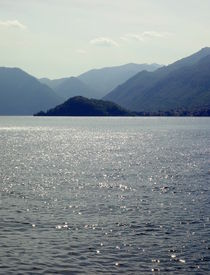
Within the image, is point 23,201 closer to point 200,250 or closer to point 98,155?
point 200,250

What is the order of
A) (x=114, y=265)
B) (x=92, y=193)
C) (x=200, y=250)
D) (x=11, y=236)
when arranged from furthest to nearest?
(x=92, y=193)
(x=11, y=236)
(x=200, y=250)
(x=114, y=265)

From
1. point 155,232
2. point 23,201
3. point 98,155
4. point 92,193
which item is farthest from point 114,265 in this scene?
point 98,155

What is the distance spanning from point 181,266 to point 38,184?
187 ft

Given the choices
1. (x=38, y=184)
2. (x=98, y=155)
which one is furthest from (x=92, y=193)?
(x=98, y=155)

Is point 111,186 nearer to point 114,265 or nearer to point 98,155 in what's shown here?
point 114,265

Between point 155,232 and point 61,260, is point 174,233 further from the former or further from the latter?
point 61,260

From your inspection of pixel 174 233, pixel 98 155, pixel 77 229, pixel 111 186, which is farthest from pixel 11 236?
pixel 98 155

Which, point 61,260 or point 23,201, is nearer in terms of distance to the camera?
point 61,260

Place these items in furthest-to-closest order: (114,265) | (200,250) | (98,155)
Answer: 1. (98,155)
2. (200,250)
3. (114,265)

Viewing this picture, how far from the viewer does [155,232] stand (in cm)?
5453

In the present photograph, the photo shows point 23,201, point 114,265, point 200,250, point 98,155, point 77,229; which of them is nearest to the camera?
point 114,265

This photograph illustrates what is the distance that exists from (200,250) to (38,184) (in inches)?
2110

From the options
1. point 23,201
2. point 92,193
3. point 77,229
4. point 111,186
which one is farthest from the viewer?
point 111,186

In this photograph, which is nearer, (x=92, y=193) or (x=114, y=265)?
(x=114, y=265)
